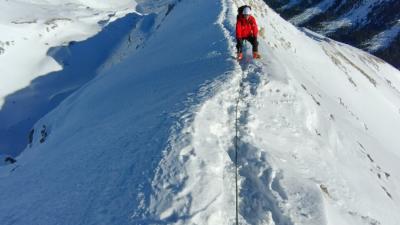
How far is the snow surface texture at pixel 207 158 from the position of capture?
380 inches

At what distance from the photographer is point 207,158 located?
1048cm

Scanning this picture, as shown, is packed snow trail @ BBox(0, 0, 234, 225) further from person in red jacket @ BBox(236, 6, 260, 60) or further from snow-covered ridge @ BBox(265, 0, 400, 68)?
snow-covered ridge @ BBox(265, 0, 400, 68)

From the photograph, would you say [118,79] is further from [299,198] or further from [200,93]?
[299,198]

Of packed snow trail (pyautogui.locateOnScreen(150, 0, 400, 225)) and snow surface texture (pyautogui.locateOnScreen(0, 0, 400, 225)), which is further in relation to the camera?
snow surface texture (pyautogui.locateOnScreen(0, 0, 400, 225))

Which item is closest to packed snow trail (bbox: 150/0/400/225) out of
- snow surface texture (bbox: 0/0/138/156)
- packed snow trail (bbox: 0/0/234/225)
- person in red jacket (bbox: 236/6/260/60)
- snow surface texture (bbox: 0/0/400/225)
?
snow surface texture (bbox: 0/0/400/225)

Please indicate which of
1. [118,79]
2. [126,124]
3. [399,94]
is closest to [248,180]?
[126,124]

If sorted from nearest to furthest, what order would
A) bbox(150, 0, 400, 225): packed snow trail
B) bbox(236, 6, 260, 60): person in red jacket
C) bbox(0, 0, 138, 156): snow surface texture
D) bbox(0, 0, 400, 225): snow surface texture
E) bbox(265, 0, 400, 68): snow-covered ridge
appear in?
bbox(150, 0, 400, 225): packed snow trail → bbox(0, 0, 400, 225): snow surface texture → bbox(236, 6, 260, 60): person in red jacket → bbox(0, 0, 138, 156): snow surface texture → bbox(265, 0, 400, 68): snow-covered ridge

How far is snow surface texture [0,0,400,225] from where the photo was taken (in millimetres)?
9656

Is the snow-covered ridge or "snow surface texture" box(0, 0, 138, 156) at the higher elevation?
"snow surface texture" box(0, 0, 138, 156)

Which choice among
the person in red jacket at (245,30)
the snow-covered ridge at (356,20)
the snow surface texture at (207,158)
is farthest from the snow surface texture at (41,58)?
the snow-covered ridge at (356,20)

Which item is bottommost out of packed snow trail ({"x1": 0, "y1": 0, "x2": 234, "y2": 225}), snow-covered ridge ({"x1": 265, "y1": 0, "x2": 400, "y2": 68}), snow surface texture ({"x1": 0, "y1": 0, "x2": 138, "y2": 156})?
snow-covered ridge ({"x1": 265, "y1": 0, "x2": 400, "y2": 68})

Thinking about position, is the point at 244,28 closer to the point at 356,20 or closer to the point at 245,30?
the point at 245,30

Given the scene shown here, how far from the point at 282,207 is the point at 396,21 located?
266 ft

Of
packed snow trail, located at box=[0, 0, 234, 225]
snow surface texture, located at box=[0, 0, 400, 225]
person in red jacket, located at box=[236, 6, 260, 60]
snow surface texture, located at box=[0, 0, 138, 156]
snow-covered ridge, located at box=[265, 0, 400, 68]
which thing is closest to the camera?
snow surface texture, located at box=[0, 0, 400, 225]
